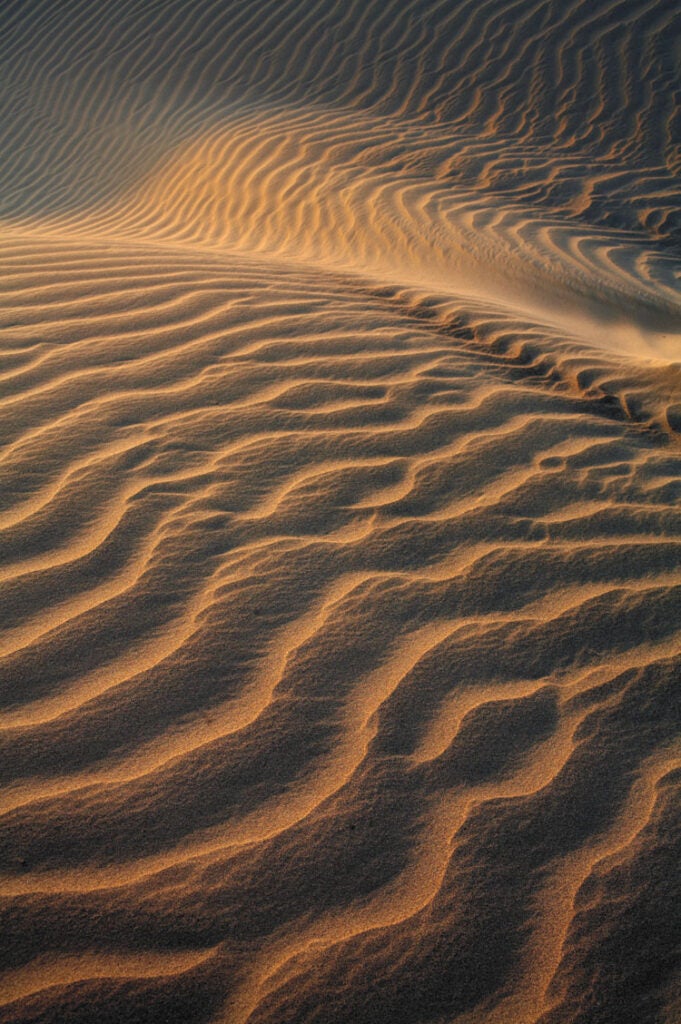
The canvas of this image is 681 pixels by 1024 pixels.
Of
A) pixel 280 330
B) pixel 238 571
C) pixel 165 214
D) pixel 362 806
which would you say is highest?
pixel 165 214

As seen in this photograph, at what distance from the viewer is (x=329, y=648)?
214 cm

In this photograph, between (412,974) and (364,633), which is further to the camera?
(364,633)

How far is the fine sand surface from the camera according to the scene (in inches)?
62.5

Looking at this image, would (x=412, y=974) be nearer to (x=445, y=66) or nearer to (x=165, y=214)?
(x=165, y=214)

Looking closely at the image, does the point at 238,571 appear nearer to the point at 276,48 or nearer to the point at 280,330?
the point at 280,330

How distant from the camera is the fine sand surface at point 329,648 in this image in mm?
1588

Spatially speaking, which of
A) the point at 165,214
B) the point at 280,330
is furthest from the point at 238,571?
the point at 165,214

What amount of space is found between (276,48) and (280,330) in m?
7.90

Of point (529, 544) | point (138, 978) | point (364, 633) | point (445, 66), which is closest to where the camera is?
point (138, 978)

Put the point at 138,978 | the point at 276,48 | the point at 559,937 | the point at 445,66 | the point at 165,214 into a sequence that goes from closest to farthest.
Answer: the point at 138,978 → the point at 559,937 → the point at 165,214 → the point at 445,66 → the point at 276,48

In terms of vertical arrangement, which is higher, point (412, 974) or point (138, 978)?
point (138, 978)

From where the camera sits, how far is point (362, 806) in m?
1.81

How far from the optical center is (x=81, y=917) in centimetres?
159

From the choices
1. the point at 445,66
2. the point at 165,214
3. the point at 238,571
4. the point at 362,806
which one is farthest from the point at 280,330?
the point at 445,66
